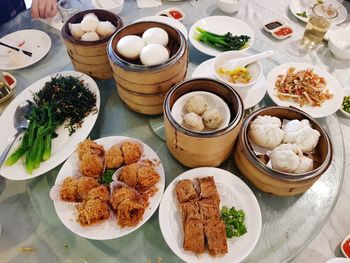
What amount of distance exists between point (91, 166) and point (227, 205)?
77cm

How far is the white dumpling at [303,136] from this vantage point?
162 centimetres

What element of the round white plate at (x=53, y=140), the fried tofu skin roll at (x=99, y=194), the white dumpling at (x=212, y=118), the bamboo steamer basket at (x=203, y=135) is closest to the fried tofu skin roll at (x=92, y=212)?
the fried tofu skin roll at (x=99, y=194)

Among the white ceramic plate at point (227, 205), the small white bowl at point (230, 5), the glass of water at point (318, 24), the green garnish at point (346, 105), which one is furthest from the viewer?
the small white bowl at point (230, 5)

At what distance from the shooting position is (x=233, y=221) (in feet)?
4.83

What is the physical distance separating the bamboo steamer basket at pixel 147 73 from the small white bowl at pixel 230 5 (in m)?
1.08

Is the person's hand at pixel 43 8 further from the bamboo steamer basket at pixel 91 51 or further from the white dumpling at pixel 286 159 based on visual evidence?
the white dumpling at pixel 286 159

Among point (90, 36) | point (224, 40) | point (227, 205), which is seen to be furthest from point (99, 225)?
point (224, 40)

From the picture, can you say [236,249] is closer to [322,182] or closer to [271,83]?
[322,182]

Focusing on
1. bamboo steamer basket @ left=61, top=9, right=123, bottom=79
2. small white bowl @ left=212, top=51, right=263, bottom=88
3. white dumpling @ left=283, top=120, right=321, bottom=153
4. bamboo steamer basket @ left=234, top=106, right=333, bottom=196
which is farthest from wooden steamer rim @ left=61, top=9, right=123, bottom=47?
white dumpling @ left=283, top=120, right=321, bottom=153

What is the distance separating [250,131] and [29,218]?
4.65 feet

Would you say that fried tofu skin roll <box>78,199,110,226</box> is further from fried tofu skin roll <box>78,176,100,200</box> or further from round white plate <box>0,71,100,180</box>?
round white plate <box>0,71,100,180</box>

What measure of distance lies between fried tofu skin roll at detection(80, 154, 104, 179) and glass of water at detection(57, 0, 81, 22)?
1652mm

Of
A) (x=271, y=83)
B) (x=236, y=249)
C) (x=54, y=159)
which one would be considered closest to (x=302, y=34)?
(x=271, y=83)

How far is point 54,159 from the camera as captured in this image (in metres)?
1.74
